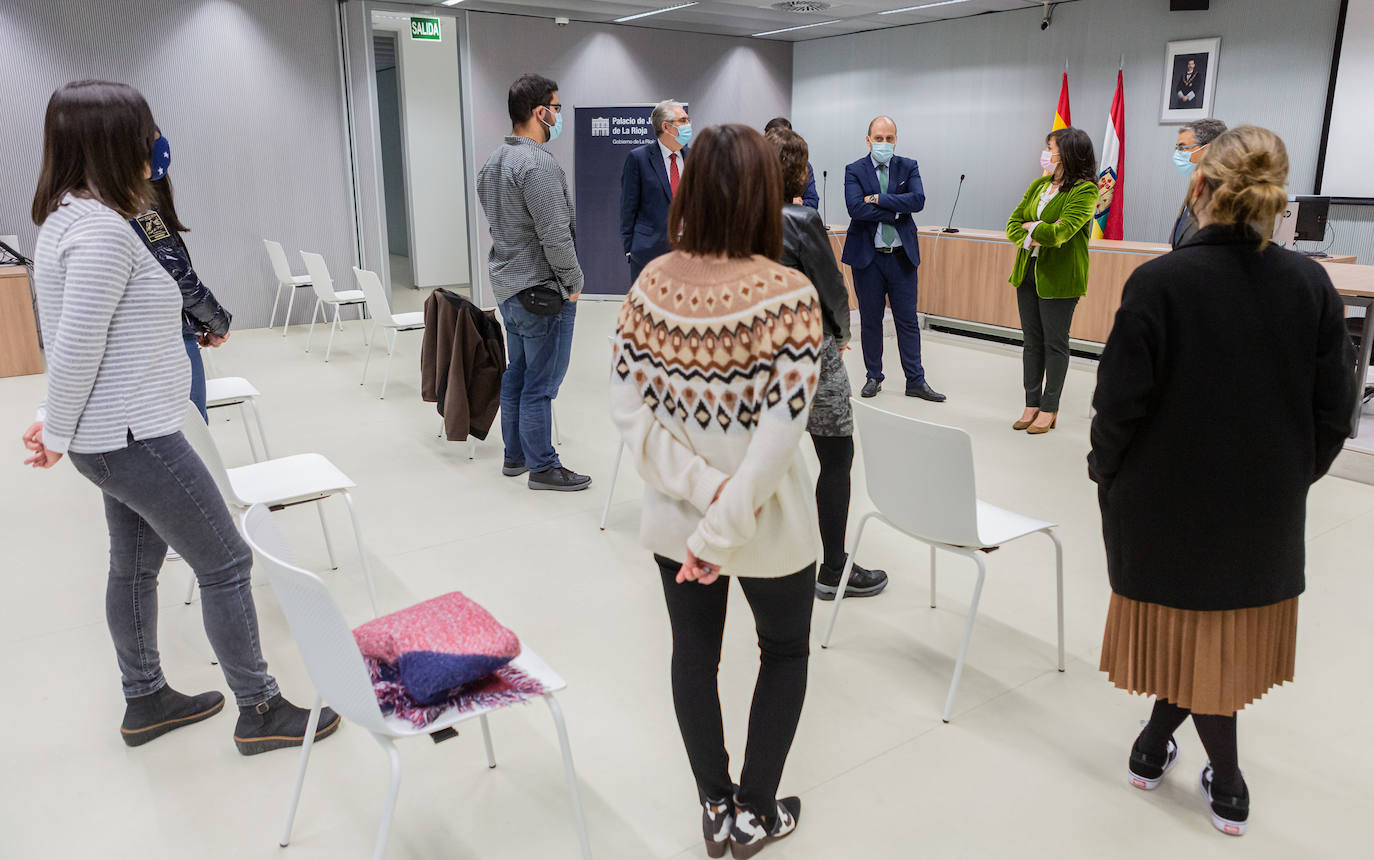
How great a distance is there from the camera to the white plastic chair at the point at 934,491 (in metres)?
2.49

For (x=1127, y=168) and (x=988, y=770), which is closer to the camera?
(x=988, y=770)

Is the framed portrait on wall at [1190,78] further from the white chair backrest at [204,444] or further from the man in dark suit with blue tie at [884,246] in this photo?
the white chair backrest at [204,444]

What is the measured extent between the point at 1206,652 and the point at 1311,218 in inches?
190

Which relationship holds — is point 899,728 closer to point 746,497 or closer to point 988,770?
point 988,770

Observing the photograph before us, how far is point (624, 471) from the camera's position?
4.61m

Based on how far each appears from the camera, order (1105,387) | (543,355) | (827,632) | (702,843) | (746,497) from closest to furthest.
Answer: (746,497) → (1105,387) → (702,843) → (827,632) → (543,355)

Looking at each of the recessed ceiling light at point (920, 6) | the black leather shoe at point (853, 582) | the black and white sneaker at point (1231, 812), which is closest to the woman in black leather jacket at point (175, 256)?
the black leather shoe at point (853, 582)

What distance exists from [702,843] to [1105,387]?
49.9 inches

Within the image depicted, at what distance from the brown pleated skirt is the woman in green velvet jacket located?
3033 millimetres

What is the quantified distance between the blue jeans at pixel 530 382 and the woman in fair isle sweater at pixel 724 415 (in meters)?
2.40

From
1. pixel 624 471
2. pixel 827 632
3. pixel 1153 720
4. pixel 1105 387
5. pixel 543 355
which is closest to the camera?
pixel 1105 387

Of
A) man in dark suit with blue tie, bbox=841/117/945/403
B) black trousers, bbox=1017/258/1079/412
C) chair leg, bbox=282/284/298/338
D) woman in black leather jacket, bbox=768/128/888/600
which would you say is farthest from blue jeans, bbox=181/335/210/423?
chair leg, bbox=282/284/298/338

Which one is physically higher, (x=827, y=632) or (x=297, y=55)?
(x=297, y=55)

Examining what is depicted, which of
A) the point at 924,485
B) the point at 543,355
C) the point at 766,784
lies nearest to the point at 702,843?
the point at 766,784
